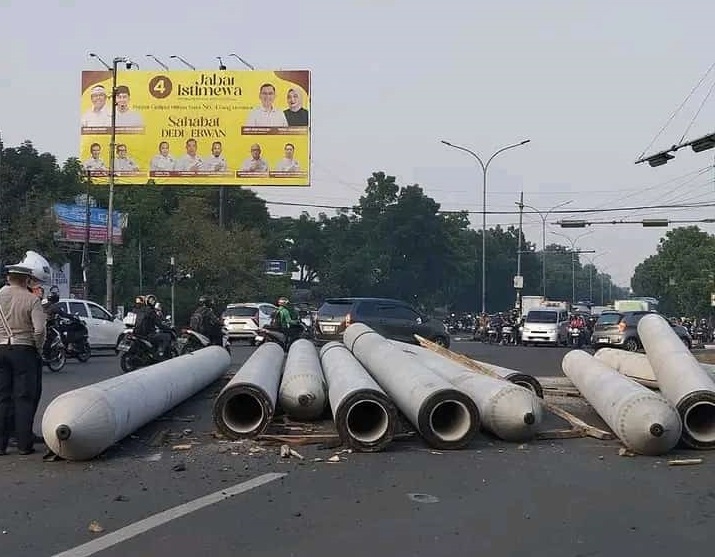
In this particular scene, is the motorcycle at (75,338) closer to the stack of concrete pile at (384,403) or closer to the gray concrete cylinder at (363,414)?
the stack of concrete pile at (384,403)

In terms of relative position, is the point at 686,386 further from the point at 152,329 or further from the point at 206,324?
the point at 206,324

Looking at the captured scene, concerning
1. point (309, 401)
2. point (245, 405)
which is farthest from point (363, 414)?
point (245, 405)

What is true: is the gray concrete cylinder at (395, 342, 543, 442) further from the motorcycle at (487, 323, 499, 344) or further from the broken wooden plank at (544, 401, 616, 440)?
the motorcycle at (487, 323, 499, 344)

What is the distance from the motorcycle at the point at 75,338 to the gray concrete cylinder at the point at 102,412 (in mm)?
11138

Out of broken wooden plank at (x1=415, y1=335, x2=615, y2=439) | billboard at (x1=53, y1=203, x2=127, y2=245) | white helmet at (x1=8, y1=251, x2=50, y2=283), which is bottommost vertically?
broken wooden plank at (x1=415, y1=335, x2=615, y2=439)

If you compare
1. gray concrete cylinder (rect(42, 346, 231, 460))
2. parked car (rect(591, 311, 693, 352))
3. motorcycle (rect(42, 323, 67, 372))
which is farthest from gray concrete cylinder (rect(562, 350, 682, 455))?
parked car (rect(591, 311, 693, 352))

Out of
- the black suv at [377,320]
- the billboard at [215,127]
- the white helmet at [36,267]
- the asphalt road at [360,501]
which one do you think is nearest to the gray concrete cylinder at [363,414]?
the asphalt road at [360,501]

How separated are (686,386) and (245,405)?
4596 mm

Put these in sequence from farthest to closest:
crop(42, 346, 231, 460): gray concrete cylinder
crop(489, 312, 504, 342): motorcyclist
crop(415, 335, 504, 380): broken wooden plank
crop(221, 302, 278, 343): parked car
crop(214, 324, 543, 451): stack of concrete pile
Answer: crop(489, 312, 504, 342): motorcyclist < crop(221, 302, 278, 343): parked car < crop(415, 335, 504, 380): broken wooden plank < crop(214, 324, 543, 451): stack of concrete pile < crop(42, 346, 231, 460): gray concrete cylinder

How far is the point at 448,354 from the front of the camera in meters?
15.5

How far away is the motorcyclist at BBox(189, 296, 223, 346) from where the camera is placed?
20.2 meters

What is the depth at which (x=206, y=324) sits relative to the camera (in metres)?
20.4

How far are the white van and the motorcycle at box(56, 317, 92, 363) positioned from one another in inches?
833

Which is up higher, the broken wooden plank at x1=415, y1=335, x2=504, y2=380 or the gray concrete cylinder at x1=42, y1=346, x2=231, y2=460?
the broken wooden plank at x1=415, y1=335, x2=504, y2=380
